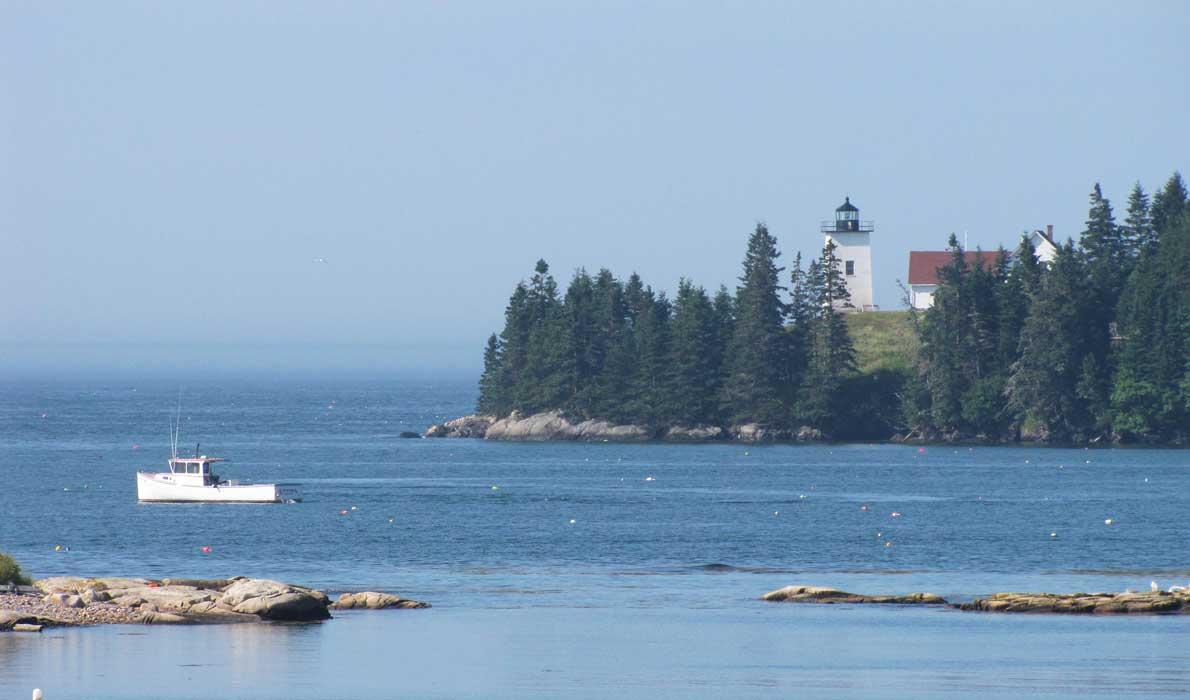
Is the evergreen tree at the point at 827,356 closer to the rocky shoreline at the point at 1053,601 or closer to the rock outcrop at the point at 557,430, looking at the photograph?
the rock outcrop at the point at 557,430

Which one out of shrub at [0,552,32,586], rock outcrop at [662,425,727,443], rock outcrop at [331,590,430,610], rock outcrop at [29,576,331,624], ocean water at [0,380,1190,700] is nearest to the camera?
ocean water at [0,380,1190,700]

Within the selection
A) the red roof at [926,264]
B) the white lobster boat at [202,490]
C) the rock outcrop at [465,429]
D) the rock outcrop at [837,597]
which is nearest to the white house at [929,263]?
the red roof at [926,264]

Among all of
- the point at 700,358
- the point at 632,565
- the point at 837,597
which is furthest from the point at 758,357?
the point at 837,597

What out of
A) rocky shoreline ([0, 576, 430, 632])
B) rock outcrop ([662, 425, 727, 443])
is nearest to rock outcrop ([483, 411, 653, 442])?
rock outcrop ([662, 425, 727, 443])

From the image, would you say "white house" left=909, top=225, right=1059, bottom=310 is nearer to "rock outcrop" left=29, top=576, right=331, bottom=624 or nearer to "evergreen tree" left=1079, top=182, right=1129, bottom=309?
"evergreen tree" left=1079, top=182, right=1129, bottom=309

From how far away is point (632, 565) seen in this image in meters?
61.6

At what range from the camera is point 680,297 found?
5999 inches

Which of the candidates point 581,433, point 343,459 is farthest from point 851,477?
point 581,433

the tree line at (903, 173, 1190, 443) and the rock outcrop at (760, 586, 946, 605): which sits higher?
the tree line at (903, 173, 1190, 443)

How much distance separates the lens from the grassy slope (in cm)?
14525

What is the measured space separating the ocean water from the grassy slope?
56.2 feet

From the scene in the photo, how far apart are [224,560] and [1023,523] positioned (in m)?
34.9

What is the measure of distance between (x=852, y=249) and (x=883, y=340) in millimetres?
8355

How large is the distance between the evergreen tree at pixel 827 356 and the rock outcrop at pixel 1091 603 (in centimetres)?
9094
